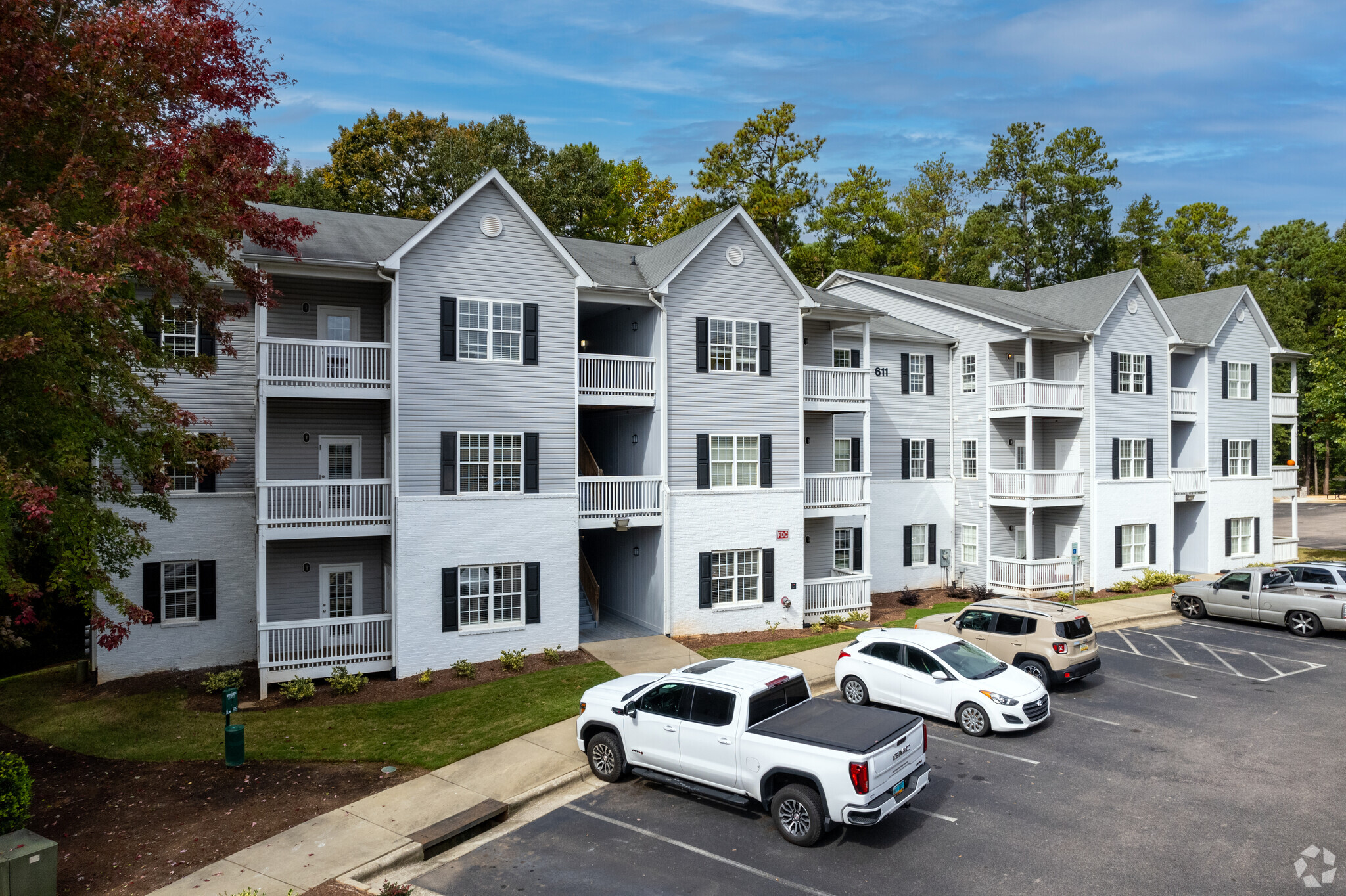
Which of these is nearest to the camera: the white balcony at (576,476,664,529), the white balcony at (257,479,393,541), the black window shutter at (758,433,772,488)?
the white balcony at (257,479,393,541)

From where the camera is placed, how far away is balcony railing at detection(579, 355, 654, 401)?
22.4m

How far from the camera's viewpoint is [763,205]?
5025 cm

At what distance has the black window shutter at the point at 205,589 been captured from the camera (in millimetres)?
20469

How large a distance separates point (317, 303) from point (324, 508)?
5462mm

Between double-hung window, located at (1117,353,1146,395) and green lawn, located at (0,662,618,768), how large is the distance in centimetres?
2396

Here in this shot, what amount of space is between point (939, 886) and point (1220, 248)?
74609 mm

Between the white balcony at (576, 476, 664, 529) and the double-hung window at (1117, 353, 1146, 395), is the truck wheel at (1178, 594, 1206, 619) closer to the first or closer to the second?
the double-hung window at (1117, 353, 1146, 395)

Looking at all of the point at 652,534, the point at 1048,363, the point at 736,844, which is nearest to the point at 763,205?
the point at 1048,363

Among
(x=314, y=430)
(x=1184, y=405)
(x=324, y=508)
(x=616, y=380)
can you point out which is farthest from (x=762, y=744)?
(x=1184, y=405)

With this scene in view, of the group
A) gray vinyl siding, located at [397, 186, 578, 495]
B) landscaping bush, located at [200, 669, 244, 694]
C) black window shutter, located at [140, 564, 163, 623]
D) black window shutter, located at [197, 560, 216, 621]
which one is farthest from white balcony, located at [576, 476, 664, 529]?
black window shutter, located at [140, 564, 163, 623]

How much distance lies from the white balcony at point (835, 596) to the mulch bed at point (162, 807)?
14.3 meters

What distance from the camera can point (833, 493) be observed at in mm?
26156

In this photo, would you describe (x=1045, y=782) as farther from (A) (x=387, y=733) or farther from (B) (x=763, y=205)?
(B) (x=763, y=205)

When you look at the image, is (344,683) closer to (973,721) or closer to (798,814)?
(798,814)
